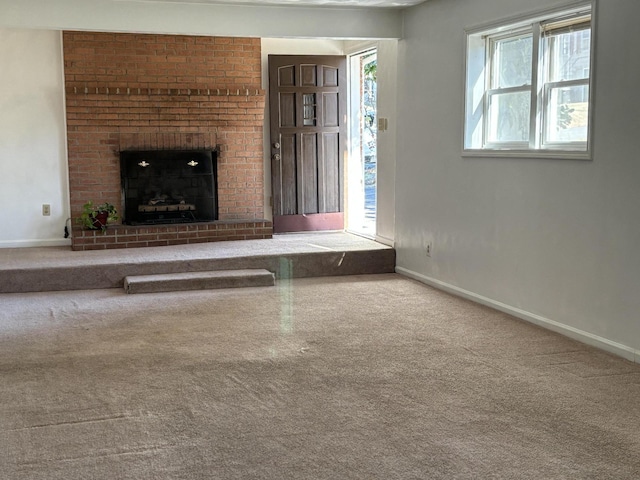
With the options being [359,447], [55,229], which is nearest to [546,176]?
[359,447]

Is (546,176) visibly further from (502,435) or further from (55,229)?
(55,229)

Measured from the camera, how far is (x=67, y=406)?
12.4 feet

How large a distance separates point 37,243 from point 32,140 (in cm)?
105

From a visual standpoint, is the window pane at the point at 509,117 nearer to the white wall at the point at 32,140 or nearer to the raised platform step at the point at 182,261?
the raised platform step at the point at 182,261

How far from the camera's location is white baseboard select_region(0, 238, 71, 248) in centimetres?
782

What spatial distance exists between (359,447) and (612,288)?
2191mm

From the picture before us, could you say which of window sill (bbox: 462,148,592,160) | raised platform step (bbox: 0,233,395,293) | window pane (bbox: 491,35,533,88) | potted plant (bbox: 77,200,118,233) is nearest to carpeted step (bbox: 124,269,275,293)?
raised platform step (bbox: 0,233,395,293)

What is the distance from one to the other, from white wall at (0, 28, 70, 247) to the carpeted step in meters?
1.74

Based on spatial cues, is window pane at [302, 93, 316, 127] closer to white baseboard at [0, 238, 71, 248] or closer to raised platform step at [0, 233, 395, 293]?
raised platform step at [0, 233, 395, 293]

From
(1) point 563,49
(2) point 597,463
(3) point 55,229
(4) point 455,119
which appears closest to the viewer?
(2) point 597,463

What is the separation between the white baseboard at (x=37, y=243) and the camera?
7820 millimetres

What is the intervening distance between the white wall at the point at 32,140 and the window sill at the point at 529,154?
4.24m

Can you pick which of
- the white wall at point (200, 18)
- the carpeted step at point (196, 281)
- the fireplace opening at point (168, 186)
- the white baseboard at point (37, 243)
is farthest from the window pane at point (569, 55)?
the white baseboard at point (37, 243)

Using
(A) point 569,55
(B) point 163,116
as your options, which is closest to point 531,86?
(A) point 569,55
